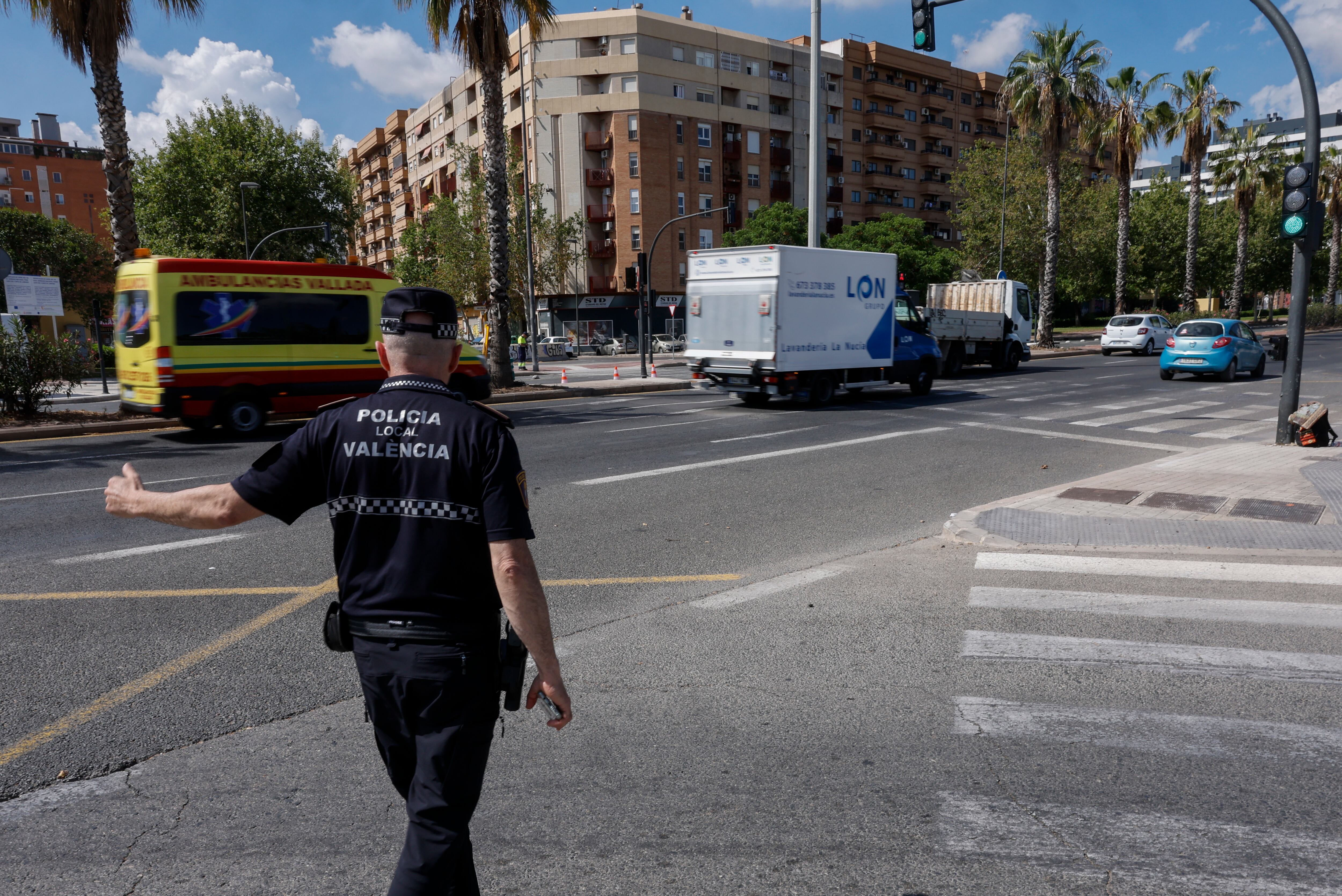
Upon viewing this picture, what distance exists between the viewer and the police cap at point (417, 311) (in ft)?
7.43

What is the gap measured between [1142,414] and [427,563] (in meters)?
17.0

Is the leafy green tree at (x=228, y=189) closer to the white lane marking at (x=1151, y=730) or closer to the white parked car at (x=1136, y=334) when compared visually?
the white parked car at (x=1136, y=334)

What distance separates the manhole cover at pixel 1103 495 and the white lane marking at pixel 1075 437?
14.0ft

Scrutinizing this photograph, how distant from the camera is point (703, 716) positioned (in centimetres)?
395

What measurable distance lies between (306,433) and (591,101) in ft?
198

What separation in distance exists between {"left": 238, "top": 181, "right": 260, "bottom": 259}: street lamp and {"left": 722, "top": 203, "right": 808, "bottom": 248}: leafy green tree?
27610mm

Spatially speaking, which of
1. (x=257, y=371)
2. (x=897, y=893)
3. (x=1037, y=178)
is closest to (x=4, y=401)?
(x=257, y=371)

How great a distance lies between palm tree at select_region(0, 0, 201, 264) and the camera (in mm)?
15758

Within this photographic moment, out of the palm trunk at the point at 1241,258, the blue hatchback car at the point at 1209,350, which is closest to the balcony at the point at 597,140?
the palm trunk at the point at 1241,258

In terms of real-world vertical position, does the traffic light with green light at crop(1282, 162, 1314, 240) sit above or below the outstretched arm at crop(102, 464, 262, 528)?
above

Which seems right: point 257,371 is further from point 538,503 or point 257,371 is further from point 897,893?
point 897,893

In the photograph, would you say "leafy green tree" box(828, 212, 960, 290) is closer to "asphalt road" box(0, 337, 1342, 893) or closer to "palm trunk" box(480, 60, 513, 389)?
"palm trunk" box(480, 60, 513, 389)

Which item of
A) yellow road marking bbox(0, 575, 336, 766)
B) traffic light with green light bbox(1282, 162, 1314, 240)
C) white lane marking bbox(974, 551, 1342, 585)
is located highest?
traffic light with green light bbox(1282, 162, 1314, 240)

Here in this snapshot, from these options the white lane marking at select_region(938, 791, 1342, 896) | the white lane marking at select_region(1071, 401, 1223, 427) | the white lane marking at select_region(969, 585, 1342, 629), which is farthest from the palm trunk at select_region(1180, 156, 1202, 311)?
the white lane marking at select_region(938, 791, 1342, 896)
